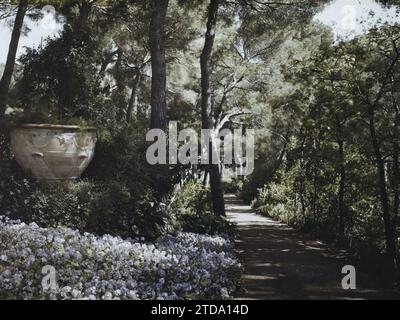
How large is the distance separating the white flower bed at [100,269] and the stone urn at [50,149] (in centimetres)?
117

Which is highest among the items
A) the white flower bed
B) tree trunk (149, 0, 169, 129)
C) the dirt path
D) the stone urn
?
tree trunk (149, 0, 169, 129)

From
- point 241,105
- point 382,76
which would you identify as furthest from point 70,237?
point 241,105

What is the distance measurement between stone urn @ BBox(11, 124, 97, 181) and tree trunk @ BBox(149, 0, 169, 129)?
223 cm

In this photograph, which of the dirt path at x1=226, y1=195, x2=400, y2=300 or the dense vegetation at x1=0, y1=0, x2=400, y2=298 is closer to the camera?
the dirt path at x1=226, y1=195, x2=400, y2=300

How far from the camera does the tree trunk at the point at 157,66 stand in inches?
364

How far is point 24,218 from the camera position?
6.54 metres

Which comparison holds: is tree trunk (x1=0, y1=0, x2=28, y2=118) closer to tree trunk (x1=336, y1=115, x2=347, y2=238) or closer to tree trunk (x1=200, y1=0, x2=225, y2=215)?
tree trunk (x1=200, y1=0, x2=225, y2=215)

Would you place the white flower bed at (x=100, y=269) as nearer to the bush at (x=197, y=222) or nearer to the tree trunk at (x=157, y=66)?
the bush at (x=197, y=222)

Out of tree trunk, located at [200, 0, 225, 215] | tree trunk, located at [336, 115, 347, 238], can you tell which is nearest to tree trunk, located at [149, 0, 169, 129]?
tree trunk, located at [200, 0, 225, 215]

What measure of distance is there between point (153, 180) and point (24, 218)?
2.63 meters

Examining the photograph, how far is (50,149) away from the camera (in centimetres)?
686

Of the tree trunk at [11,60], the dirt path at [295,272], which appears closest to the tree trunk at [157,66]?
the dirt path at [295,272]

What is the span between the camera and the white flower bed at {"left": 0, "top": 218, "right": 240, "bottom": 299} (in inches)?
171

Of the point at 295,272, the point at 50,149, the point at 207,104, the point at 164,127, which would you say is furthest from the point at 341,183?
the point at 50,149
